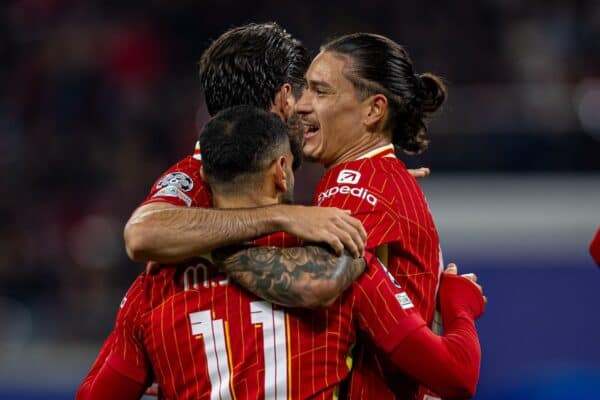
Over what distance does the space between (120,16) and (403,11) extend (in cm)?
288

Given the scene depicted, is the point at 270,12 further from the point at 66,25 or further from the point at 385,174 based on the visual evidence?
the point at 385,174

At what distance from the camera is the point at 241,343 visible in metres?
3.00

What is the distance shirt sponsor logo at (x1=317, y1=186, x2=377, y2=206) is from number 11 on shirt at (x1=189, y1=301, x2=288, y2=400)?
0.43 m

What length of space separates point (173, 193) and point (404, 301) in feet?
2.70

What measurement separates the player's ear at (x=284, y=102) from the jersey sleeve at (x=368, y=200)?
1.66ft

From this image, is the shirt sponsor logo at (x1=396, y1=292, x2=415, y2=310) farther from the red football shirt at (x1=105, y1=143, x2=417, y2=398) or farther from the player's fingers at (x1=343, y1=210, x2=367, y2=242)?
the player's fingers at (x1=343, y1=210, x2=367, y2=242)

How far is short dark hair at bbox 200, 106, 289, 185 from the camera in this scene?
2.98m

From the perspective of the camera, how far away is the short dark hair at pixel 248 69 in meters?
3.63

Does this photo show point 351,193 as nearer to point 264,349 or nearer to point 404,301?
point 404,301

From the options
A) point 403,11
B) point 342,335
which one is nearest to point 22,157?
point 403,11

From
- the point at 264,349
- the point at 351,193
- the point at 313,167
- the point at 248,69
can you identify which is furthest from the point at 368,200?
the point at 313,167

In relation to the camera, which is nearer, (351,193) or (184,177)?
(351,193)

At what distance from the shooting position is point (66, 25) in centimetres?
1067

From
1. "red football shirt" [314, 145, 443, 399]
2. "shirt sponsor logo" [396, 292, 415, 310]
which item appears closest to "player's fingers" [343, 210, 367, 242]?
"red football shirt" [314, 145, 443, 399]
